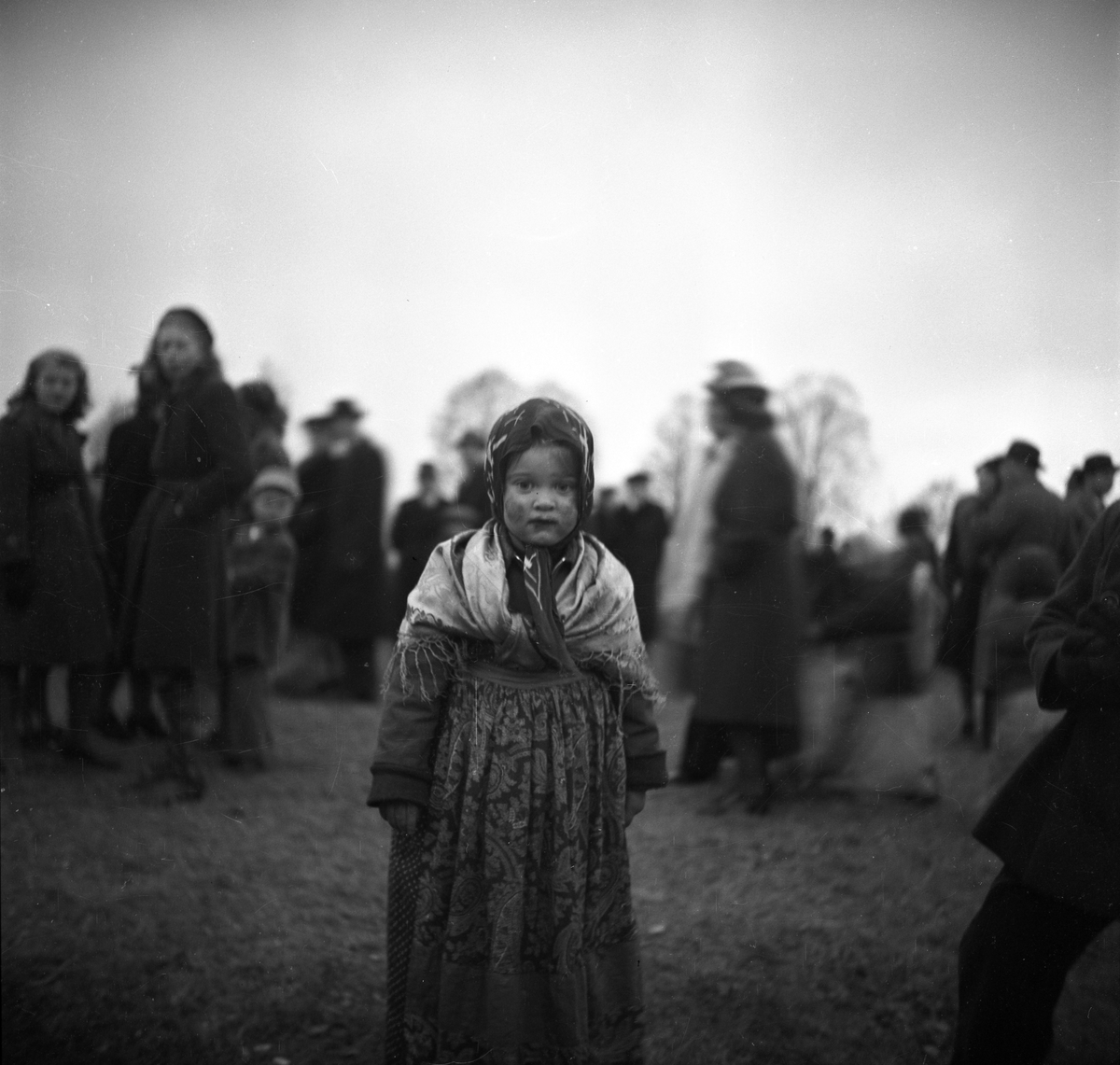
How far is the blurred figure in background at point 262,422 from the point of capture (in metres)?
2.71

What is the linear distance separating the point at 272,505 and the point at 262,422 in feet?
0.81

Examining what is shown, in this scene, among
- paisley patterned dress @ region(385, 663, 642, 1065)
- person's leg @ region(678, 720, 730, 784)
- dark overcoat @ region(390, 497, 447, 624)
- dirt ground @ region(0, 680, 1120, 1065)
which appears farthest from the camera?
person's leg @ region(678, 720, 730, 784)

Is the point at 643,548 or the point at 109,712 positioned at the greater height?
the point at 643,548

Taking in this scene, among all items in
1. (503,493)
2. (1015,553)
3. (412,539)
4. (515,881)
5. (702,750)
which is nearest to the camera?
(515,881)

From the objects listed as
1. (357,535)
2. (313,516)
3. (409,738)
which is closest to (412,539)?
(357,535)

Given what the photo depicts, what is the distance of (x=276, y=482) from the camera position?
107 inches

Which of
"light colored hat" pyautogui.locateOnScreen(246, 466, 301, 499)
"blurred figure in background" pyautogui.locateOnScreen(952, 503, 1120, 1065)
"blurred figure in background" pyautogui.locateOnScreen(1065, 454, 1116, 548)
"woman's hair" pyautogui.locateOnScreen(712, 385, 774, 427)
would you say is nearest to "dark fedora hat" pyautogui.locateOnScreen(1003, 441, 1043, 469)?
"blurred figure in background" pyautogui.locateOnScreen(1065, 454, 1116, 548)

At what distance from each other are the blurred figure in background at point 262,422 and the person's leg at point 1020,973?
2.24 metres

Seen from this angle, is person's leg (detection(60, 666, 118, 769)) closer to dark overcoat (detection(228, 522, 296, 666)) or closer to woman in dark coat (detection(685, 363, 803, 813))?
dark overcoat (detection(228, 522, 296, 666))

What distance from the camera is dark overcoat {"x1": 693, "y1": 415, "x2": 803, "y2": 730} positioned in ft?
9.17

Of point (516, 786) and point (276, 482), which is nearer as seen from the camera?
point (516, 786)

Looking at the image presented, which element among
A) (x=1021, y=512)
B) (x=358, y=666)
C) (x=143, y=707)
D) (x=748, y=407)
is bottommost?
(x=143, y=707)

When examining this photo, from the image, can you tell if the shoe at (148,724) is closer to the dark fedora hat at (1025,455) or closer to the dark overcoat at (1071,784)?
the dark overcoat at (1071,784)

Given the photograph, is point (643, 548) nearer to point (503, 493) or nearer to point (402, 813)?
point (503, 493)
